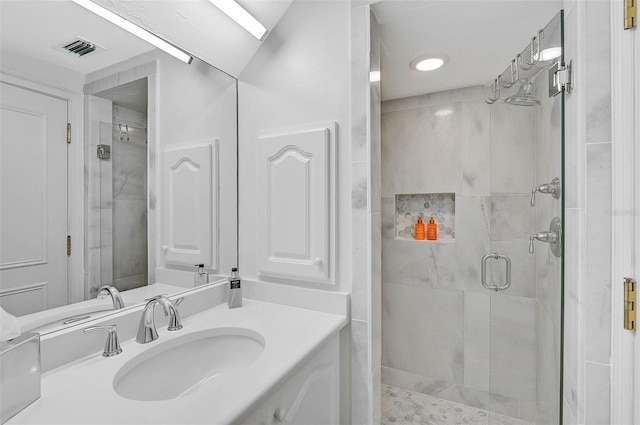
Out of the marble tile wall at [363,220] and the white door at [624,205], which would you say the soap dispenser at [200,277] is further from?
the white door at [624,205]

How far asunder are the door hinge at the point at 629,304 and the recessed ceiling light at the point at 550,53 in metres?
0.72

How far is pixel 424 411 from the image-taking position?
2.03 meters

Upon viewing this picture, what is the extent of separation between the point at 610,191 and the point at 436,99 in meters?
1.48

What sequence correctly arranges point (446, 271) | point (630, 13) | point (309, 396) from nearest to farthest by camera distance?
point (630, 13), point (309, 396), point (446, 271)

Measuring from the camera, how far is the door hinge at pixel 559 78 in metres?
0.97

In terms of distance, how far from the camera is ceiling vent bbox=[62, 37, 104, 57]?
3.02 ft

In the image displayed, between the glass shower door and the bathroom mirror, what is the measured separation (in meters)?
1.36

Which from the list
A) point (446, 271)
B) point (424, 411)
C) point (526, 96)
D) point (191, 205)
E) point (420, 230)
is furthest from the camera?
point (420, 230)

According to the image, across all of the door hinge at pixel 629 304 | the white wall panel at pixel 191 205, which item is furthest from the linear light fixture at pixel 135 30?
the door hinge at pixel 629 304

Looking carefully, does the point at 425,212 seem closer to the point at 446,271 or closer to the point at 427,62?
the point at 446,271

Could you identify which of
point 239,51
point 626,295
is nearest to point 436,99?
point 239,51

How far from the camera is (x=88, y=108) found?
970 millimetres

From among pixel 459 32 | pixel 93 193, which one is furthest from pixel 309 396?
pixel 459 32

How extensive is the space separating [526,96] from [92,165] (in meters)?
1.59
